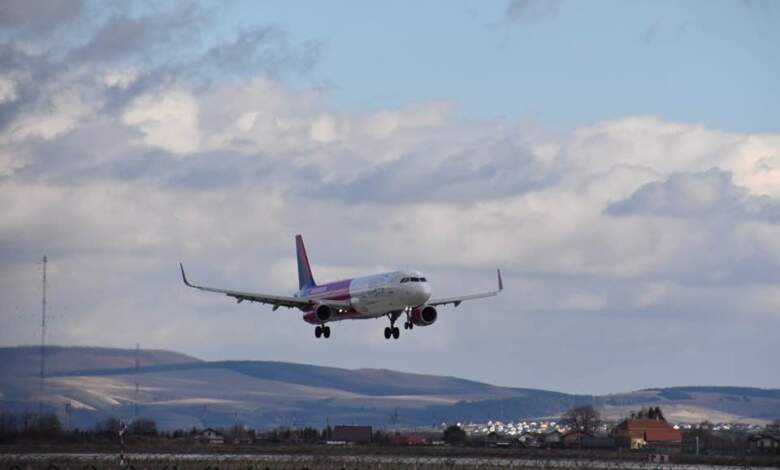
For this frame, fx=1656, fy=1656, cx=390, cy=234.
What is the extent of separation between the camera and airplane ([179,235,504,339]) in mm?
133375

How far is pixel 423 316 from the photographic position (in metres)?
140

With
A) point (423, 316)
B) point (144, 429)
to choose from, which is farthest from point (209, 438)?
point (423, 316)

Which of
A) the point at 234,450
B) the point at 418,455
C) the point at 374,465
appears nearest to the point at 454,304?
the point at 418,455

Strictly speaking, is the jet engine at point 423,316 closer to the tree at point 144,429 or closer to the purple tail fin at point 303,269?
the purple tail fin at point 303,269

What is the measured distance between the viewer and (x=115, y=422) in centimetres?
19038

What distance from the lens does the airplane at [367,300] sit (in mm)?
133375

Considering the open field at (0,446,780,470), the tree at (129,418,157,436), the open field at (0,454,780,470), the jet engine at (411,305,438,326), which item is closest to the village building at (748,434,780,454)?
the open field at (0,446,780,470)

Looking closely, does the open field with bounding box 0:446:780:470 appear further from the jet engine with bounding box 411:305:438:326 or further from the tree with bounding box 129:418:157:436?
the tree with bounding box 129:418:157:436

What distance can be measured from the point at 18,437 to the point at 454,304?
45.5 m

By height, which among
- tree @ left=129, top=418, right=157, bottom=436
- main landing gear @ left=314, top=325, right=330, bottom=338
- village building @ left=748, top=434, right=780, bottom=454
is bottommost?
village building @ left=748, top=434, right=780, bottom=454

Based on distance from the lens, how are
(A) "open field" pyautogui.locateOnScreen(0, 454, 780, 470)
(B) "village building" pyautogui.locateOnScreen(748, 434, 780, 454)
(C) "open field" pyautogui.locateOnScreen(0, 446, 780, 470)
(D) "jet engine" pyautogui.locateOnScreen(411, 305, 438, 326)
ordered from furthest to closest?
(B) "village building" pyautogui.locateOnScreen(748, 434, 780, 454) < (D) "jet engine" pyautogui.locateOnScreen(411, 305, 438, 326) < (C) "open field" pyautogui.locateOnScreen(0, 446, 780, 470) < (A) "open field" pyautogui.locateOnScreen(0, 454, 780, 470)

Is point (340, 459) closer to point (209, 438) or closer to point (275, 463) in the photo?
point (275, 463)

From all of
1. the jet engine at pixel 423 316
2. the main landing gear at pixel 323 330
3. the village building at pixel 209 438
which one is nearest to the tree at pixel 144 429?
the village building at pixel 209 438

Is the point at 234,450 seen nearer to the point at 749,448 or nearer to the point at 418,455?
the point at 418,455
